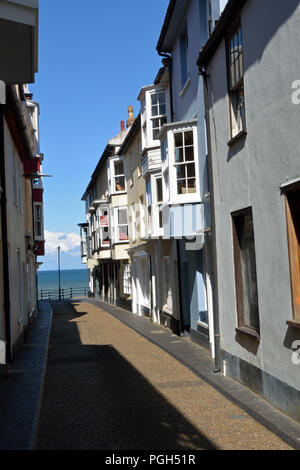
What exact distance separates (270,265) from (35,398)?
14.0 feet

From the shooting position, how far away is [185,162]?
49.4 feet

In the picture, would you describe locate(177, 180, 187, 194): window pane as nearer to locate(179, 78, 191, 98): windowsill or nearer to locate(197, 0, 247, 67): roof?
locate(179, 78, 191, 98): windowsill

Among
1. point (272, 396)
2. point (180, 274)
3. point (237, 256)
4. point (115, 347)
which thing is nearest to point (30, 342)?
point (115, 347)

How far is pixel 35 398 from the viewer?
364 inches

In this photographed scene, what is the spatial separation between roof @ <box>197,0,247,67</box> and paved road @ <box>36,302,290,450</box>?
6242 mm

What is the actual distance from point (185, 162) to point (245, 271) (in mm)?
5723

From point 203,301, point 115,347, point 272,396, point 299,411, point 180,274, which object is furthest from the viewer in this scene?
point 180,274

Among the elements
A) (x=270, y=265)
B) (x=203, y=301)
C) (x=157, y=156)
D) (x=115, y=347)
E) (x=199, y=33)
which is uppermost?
(x=199, y=33)

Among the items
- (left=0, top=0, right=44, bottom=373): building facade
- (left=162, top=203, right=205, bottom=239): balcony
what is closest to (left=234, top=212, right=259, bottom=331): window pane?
(left=162, top=203, right=205, bottom=239): balcony

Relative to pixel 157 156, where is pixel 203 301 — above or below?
below

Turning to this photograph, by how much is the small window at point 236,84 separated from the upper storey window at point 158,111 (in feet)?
32.6

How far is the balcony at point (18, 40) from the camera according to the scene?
19.5ft
